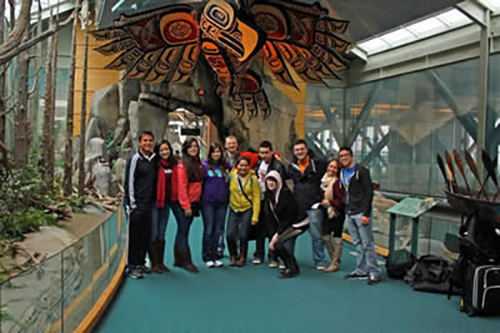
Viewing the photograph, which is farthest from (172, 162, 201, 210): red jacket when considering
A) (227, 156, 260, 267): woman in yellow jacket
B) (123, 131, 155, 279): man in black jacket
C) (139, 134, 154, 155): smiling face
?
(227, 156, 260, 267): woman in yellow jacket

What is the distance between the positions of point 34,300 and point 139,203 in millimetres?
2631

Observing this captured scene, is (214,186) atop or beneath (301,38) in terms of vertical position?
beneath

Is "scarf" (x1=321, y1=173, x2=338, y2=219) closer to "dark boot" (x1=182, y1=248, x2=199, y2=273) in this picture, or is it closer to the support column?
"dark boot" (x1=182, y1=248, x2=199, y2=273)

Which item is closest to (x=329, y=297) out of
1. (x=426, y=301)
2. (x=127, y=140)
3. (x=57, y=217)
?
(x=426, y=301)

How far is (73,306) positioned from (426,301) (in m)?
3.10

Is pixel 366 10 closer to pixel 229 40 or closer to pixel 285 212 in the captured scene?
pixel 229 40

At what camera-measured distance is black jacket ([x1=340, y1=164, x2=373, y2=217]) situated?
4906 millimetres

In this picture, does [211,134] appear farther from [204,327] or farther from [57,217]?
[204,327]

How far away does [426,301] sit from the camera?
4242 millimetres

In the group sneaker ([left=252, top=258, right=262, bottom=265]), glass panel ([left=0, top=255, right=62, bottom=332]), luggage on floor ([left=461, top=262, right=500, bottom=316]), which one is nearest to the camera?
glass panel ([left=0, top=255, right=62, bottom=332])

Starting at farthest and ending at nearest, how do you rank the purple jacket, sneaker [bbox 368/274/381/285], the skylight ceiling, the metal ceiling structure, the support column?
the skylight ceiling → the support column → the metal ceiling structure → the purple jacket → sneaker [bbox 368/274/381/285]

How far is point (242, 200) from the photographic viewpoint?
532cm

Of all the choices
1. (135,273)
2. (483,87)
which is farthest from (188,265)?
(483,87)

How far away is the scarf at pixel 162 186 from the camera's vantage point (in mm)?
4938
